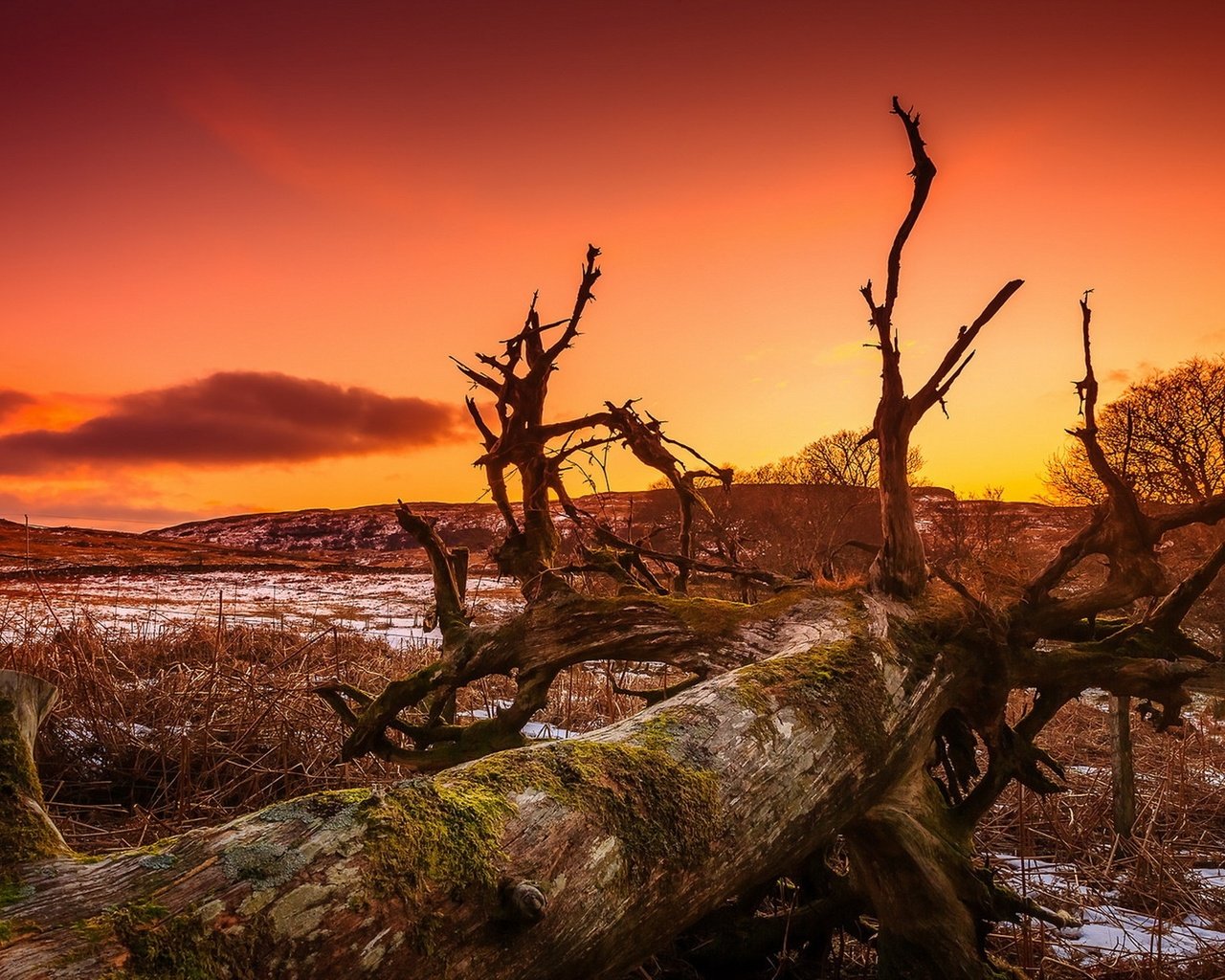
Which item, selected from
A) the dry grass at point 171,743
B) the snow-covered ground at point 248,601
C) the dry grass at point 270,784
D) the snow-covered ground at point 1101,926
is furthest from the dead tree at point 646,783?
the snow-covered ground at point 248,601

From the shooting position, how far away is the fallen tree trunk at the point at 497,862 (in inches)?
47.8

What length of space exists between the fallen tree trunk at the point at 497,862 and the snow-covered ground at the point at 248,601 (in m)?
4.25

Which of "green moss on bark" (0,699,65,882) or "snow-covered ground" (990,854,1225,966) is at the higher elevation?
"green moss on bark" (0,699,65,882)

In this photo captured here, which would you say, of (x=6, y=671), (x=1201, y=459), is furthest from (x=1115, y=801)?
(x=1201, y=459)

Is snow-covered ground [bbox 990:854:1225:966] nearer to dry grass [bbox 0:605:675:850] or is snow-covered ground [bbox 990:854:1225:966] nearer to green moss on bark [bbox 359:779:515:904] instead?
dry grass [bbox 0:605:675:850]

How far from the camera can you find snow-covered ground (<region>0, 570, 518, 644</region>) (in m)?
7.08

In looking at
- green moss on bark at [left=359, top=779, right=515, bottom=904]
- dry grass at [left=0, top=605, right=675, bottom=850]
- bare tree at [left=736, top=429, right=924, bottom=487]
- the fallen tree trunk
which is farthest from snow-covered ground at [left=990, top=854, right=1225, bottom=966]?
bare tree at [left=736, top=429, right=924, bottom=487]

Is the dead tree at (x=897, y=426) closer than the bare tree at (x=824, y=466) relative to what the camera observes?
Yes

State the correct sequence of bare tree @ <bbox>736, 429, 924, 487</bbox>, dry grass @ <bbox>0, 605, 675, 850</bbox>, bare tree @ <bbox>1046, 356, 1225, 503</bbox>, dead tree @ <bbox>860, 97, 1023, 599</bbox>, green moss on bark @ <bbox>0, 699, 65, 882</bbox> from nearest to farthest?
green moss on bark @ <bbox>0, 699, 65, 882</bbox> < dead tree @ <bbox>860, 97, 1023, 599</bbox> < dry grass @ <bbox>0, 605, 675, 850</bbox> < bare tree @ <bbox>1046, 356, 1225, 503</bbox> < bare tree @ <bbox>736, 429, 924, 487</bbox>

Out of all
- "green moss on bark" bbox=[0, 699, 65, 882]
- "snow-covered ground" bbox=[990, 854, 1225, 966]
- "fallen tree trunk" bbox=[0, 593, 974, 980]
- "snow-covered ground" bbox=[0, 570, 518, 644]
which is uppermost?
"green moss on bark" bbox=[0, 699, 65, 882]

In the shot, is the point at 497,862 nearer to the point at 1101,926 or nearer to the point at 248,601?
the point at 1101,926

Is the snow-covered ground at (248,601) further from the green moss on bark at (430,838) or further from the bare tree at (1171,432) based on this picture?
the bare tree at (1171,432)

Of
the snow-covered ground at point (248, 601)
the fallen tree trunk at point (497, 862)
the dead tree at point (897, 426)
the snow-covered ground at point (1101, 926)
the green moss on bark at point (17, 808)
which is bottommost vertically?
the snow-covered ground at point (1101, 926)

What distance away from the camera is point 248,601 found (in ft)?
48.8
